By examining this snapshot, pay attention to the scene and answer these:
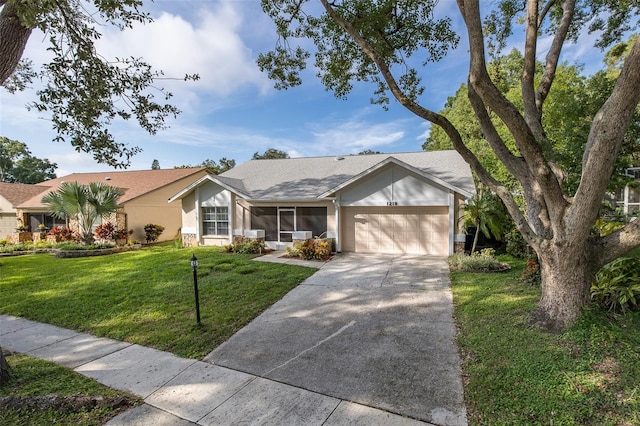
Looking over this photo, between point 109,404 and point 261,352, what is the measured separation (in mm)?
2031

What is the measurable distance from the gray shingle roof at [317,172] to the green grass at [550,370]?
789 cm

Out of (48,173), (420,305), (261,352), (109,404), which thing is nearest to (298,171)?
(420,305)

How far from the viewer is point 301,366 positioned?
4.37 m

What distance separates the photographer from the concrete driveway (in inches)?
144

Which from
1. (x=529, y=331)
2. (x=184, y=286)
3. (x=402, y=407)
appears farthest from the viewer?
(x=184, y=286)

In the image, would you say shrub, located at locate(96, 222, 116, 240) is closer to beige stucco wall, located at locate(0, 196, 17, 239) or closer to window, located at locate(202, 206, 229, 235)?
window, located at locate(202, 206, 229, 235)

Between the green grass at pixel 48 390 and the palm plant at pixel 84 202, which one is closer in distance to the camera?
the green grass at pixel 48 390

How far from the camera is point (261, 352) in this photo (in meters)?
4.84

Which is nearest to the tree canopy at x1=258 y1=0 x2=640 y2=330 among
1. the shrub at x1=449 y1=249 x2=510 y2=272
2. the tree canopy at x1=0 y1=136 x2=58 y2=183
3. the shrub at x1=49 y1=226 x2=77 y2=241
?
the shrub at x1=449 y1=249 x2=510 y2=272

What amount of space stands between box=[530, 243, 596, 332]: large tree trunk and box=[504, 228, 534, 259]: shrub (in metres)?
6.94

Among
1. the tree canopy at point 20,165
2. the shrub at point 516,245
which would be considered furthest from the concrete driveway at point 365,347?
the tree canopy at point 20,165

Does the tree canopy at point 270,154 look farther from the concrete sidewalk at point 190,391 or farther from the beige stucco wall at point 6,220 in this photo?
the concrete sidewalk at point 190,391

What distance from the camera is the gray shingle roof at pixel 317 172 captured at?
14125mm

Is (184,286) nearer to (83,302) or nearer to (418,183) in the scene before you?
(83,302)
